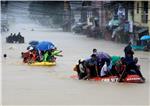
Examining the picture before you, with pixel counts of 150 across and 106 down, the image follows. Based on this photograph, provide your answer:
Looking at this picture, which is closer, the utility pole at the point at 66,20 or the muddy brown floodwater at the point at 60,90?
the muddy brown floodwater at the point at 60,90

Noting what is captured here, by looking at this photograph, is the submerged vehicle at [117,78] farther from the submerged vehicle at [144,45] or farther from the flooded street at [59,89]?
the submerged vehicle at [144,45]

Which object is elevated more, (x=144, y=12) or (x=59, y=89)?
(x=144, y=12)

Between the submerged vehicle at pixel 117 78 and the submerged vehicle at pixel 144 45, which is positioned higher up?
the submerged vehicle at pixel 144 45

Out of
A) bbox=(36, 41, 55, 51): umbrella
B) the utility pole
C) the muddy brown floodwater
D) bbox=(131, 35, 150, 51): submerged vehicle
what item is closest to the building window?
bbox=(131, 35, 150, 51): submerged vehicle

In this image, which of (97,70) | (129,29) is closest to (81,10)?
(129,29)

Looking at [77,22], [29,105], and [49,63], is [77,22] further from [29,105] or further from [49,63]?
[29,105]

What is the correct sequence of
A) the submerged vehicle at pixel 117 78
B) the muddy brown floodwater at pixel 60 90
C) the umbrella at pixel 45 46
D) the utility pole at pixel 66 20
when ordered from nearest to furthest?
1. the muddy brown floodwater at pixel 60 90
2. the submerged vehicle at pixel 117 78
3. the umbrella at pixel 45 46
4. the utility pole at pixel 66 20

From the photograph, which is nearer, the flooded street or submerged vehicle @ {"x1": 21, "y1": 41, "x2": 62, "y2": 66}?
the flooded street

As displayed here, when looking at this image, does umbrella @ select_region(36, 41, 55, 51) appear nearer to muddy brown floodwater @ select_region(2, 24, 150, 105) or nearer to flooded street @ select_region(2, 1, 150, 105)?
flooded street @ select_region(2, 1, 150, 105)

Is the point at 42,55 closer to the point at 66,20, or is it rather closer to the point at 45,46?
the point at 45,46

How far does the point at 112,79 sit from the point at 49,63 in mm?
6255

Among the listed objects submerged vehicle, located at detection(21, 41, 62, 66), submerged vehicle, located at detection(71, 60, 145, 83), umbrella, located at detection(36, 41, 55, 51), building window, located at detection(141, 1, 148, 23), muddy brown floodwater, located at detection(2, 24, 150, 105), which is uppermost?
building window, located at detection(141, 1, 148, 23)

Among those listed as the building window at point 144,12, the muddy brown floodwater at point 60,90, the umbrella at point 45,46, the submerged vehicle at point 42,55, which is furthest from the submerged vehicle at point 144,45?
the muddy brown floodwater at point 60,90

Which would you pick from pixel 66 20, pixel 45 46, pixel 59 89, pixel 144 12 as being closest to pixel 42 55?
pixel 45 46
